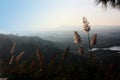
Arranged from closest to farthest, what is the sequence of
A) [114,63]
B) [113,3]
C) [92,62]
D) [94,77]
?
[114,63] < [94,77] < [92,62] < [113,3]

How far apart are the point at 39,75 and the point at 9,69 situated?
2.09 ft

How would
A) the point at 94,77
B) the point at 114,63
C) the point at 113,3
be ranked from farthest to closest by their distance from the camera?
the point at 113,3 → the point at 94,77 → the point at 114,63

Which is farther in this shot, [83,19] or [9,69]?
[83,19]

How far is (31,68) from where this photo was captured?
256 inches

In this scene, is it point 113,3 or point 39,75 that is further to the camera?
point 113,3

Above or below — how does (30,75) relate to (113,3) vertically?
below

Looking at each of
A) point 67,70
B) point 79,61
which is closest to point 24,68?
point 67,70

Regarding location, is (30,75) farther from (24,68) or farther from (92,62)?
(92,62)

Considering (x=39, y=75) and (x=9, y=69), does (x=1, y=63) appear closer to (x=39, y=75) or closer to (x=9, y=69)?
(x=9, y=69)

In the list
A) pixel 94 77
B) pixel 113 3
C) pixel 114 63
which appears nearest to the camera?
pixel 114 63

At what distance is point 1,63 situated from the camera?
258 inches

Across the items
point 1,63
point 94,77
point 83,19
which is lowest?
point 94,77

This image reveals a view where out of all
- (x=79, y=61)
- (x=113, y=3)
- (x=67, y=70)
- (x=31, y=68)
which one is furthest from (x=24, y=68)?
(x=113, y=3)

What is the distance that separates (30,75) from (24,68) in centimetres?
38
